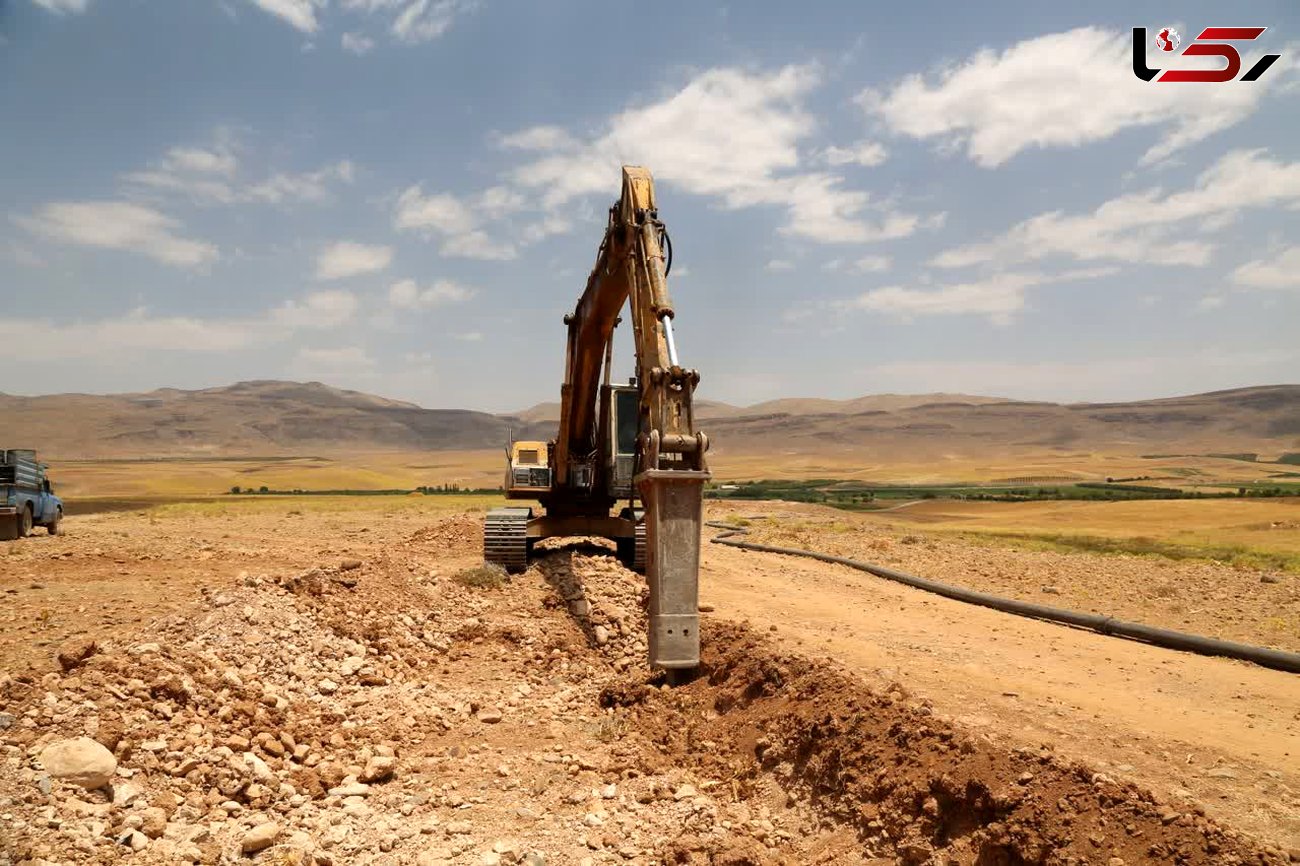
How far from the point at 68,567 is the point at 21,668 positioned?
Answer: 23.9ft

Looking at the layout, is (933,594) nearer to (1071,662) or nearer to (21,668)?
(1071,662)

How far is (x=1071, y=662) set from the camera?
431 inches

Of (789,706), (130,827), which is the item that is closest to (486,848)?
(130,827)

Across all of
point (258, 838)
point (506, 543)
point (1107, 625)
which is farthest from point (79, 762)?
point (1107, 625)

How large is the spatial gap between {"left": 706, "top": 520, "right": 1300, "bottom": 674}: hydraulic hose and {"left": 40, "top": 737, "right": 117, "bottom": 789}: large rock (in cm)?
1245

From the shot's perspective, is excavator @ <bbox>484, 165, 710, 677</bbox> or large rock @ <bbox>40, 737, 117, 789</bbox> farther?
excavator @ <bbox>484, 165, 710, 677</bbox>

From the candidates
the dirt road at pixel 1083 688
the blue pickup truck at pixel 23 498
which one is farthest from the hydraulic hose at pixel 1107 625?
the blue pickup truck at pixel 23 498

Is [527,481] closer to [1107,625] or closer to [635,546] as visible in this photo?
[635,546]

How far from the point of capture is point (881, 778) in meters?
6.81

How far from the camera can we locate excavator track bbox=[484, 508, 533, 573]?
15.5 m

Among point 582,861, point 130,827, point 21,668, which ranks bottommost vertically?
point 582,861

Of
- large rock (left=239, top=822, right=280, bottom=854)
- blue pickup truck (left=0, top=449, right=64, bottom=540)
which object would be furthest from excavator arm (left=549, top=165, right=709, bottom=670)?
blue pickup truck (left=0, top=449, right=64, bottom=540)

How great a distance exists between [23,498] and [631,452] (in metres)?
16.4

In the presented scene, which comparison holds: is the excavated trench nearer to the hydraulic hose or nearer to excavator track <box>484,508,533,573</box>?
excavator track <box>484,508,533,573</box>
